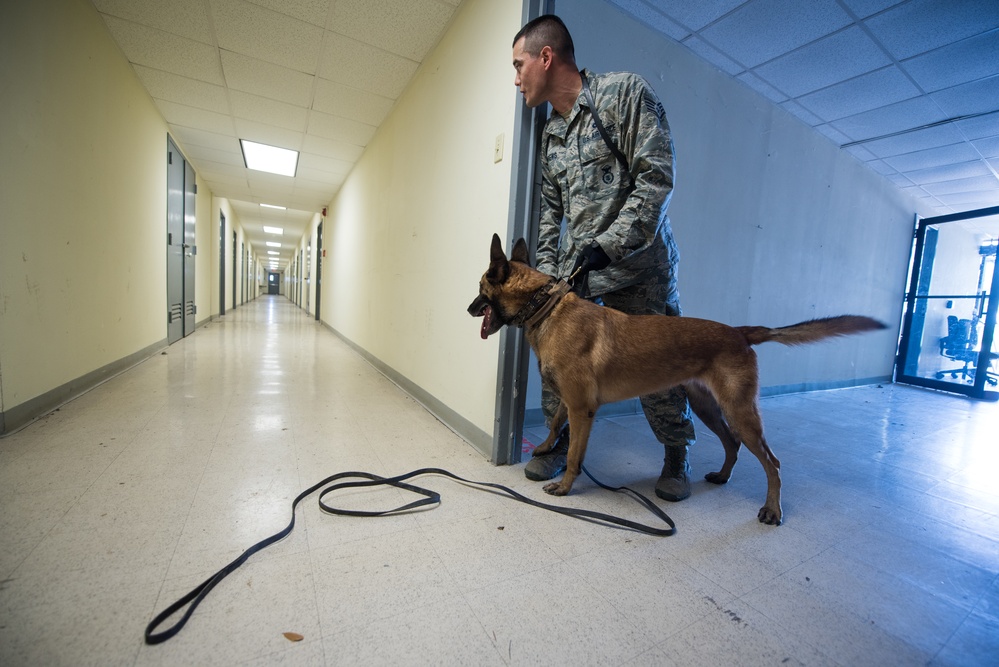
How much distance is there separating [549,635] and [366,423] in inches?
64.0

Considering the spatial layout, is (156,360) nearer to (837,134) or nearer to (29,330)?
(29,330)

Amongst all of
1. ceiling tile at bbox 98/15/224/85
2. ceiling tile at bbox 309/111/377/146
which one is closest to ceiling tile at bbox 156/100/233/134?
ceiling tile at bbox 98/15/224/85

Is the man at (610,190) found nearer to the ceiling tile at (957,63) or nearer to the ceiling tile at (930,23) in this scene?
the ceiling tile at (930,23)

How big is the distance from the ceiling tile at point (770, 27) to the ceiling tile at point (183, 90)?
435 centimetres

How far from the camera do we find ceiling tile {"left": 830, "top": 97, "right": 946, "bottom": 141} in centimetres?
331

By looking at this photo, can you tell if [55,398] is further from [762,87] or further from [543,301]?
[762,87]

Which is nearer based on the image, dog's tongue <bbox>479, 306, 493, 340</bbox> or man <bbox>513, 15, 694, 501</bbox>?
man <bbox>513, 15, 694, 501</bbox>

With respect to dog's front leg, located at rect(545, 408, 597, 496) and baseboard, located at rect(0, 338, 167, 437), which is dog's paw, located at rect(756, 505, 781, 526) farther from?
baseboard, located at rect(0, 338, 167, 437)

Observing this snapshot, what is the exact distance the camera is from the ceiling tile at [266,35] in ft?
8.36

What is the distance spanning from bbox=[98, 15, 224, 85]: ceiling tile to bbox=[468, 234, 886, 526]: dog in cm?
352

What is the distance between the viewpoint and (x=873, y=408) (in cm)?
357

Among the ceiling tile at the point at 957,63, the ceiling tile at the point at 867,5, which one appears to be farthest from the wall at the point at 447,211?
the ceiling tile at the point at 957,63

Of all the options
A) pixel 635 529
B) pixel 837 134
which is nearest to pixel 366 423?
pixel 635 529

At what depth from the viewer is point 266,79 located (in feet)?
11.1
